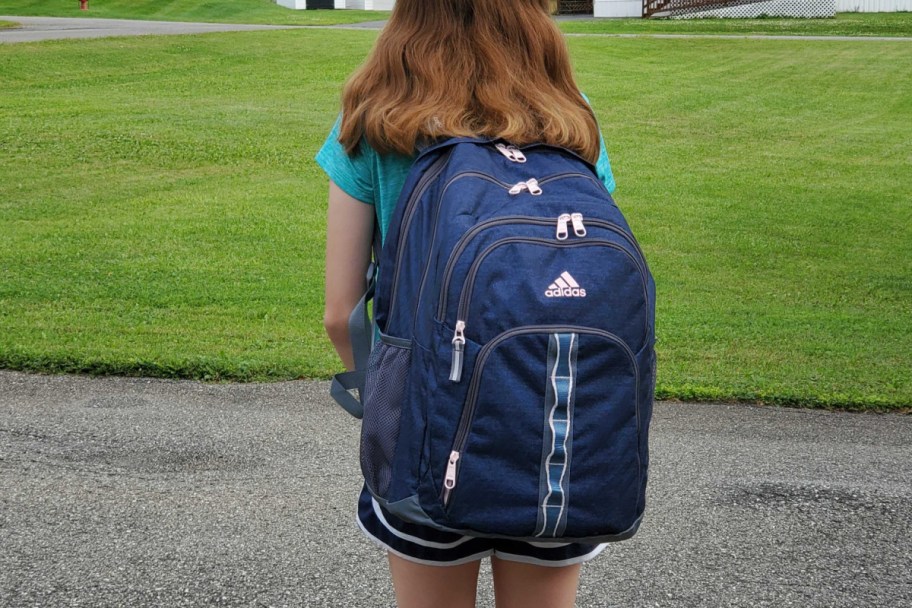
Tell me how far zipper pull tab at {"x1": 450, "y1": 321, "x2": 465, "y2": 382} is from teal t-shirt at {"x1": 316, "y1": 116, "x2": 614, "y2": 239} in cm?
33

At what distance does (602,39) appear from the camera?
2458 cm

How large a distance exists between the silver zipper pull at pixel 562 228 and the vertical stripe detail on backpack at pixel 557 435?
170mm

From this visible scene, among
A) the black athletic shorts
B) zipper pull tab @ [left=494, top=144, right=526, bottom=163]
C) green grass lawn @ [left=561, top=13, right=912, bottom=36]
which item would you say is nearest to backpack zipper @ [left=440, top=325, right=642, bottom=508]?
the black athletic shorts

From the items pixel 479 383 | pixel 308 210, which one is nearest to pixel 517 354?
pixel 479 383

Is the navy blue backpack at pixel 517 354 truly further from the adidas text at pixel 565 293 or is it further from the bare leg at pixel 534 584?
the bare leg at pixel 534 584

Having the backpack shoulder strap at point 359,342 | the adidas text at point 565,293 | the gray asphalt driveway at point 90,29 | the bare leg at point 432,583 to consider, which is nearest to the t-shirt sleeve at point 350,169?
the backpack shoulder strap at point 359,342

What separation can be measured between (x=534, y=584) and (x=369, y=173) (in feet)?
2.88

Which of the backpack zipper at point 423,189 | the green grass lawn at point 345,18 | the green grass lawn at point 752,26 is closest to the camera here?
the backpack zipper at point 423,189

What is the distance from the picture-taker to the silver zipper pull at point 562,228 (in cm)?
185

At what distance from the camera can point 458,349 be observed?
1.83 metres

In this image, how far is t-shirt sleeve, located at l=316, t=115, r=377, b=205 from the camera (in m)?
2.10

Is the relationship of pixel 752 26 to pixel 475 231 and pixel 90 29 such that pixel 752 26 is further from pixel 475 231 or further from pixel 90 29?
pixel 475 231

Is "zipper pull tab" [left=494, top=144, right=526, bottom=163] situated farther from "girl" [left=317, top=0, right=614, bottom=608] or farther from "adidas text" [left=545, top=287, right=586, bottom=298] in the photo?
"adidas text" [left=545, top=287, right=586, bottom=298]

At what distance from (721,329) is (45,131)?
10126 mm
